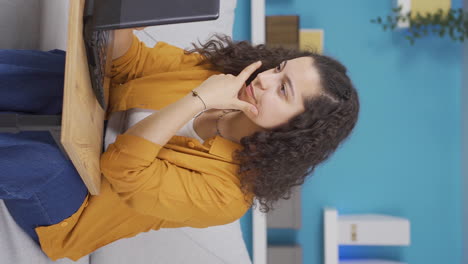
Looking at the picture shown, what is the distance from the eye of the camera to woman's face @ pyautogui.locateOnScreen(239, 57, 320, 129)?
1.22m

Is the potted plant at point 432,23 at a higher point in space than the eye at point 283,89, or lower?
higher

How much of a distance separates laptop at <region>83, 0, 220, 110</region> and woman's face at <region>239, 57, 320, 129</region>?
355mm

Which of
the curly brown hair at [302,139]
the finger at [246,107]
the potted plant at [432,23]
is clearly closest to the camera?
the finger at [246,107]

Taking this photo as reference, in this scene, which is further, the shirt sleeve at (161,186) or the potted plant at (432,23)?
the potted plant at (432,23)

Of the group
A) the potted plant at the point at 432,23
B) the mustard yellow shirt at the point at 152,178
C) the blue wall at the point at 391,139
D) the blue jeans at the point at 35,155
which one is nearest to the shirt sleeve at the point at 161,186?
the mustard yellow shirt at the point at 152,178

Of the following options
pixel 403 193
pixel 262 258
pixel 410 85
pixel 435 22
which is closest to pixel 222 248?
pixel 262 258

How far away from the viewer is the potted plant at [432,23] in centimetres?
242

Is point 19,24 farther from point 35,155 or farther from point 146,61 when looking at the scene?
point 35,155

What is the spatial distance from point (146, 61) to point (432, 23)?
1.70 m

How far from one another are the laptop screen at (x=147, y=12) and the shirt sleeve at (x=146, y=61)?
532mm

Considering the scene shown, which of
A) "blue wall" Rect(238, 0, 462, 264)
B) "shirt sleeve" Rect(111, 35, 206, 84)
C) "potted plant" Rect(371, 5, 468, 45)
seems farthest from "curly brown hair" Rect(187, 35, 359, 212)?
"potted plant" Rect(371, 5, 468, 45)

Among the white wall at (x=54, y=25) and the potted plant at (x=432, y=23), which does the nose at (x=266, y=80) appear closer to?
the white wall at (x=54, y=25)

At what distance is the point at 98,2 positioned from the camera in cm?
85

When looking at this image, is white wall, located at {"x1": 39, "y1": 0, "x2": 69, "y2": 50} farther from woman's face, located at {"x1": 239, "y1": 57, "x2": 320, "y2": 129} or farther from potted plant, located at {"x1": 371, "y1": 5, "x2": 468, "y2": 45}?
potted plant, located at {"x1": 371, "y1": 5, "x2": 468, "y2": 45}
